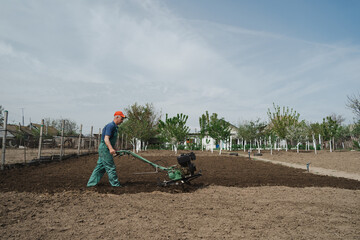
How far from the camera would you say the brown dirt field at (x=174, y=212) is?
3744mm

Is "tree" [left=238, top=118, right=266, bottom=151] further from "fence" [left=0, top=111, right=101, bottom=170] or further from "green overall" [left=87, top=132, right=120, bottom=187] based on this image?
"green overall" [left=87, top=132, right=120, bottom=187]

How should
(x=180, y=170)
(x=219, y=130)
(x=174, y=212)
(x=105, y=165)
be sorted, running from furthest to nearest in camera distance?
(x=219, y=130) → (x=180, y=170) → (x=105, y=165) → (x=174, y=212)

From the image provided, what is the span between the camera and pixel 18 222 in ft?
13.3

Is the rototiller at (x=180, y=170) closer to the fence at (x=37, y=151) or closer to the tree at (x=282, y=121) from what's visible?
the fence at (x=37, y=151)

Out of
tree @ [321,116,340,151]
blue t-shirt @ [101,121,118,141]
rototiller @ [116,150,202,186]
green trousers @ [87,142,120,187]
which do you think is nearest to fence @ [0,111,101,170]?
green trousers @ [87,142,120,187]

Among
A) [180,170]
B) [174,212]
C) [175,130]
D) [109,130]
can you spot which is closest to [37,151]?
[175,130]

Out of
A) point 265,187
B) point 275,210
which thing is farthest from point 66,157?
point 275,210

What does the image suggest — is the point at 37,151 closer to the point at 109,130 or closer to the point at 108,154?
the point at 108,154

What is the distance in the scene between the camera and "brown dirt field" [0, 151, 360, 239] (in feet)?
12.3

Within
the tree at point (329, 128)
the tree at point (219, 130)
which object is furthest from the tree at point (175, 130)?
the tree at point (329, 128)

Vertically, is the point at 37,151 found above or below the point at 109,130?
below

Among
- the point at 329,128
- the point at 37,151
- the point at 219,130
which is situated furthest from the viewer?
the point at 329,128

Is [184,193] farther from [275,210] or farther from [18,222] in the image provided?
[18,222]

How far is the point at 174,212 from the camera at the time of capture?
4.71 m
